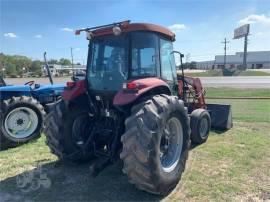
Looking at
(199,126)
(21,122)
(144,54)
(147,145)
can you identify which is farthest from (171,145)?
(21,122)

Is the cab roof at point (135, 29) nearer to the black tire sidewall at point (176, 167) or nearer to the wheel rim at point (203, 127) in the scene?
the black tire sidewall at point (176, 167)

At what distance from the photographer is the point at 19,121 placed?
697cm

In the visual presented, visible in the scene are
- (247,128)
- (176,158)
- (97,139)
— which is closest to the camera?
(176,158)

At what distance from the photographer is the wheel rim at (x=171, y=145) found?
4.27 m

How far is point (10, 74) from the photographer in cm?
5400

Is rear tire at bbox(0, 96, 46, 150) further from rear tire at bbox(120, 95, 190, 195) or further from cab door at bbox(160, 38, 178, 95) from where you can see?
rear tire at bbox(120, 95, 190, 195)

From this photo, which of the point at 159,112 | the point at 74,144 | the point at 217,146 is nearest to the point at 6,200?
the point at 74,144

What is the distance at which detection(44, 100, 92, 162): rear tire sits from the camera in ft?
16.1

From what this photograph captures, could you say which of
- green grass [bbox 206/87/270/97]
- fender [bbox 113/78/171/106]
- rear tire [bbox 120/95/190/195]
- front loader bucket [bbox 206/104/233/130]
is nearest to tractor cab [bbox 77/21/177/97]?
fender [bbox 113/78/171/106]

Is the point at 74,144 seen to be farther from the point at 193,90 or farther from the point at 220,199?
the point at 193,90

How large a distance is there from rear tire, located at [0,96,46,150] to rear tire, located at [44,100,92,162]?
2.13m

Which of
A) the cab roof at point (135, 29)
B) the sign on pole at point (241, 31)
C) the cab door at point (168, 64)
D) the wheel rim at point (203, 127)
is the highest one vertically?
the sign on pole at point (241, 31)

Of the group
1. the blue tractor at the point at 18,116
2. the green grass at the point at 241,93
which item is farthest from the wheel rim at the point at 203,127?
the green grass at the point at 241,93

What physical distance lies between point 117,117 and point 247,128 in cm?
466
